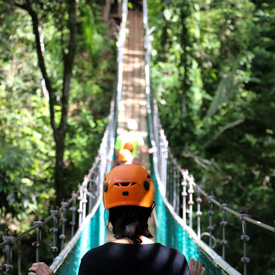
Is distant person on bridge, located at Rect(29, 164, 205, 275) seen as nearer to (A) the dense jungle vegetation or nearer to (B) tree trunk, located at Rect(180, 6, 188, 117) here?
(A) the dense jungle vegetation

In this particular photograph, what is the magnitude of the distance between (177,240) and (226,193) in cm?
408

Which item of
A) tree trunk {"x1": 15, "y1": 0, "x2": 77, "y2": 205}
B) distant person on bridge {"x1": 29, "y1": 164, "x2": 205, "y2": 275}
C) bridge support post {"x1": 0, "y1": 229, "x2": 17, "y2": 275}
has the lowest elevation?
bridge support post {"x1": 0, "y1": 229, "x2": 17, "y2": 275}

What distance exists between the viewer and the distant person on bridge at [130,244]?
105 cm

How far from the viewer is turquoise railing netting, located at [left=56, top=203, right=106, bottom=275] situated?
1869 mm

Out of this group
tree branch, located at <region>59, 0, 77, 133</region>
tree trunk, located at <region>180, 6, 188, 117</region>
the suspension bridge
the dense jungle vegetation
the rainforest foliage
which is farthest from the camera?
tree trunk, located at <region>180, 6, 188, 117</region>

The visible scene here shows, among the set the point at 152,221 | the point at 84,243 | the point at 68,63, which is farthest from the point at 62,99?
the point at 84,243

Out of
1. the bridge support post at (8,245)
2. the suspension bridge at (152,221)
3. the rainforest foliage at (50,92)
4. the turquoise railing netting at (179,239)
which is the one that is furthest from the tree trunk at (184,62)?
the bridge support post at (8,245)

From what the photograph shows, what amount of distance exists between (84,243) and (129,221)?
4.63ft

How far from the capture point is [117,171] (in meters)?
1.12

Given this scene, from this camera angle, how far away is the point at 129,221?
1.11 m

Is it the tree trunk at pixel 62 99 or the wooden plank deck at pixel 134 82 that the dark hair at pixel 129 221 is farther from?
the tree trunk at pixel 62 99

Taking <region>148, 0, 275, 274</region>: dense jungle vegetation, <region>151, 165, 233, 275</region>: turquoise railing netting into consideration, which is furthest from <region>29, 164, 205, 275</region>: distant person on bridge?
<region>148, 0, 275, 274</region>: dense jungle vegetation

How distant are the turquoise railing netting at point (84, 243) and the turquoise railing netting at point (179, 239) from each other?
1.44 ft

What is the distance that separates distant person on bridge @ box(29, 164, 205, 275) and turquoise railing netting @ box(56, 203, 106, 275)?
64 cm
